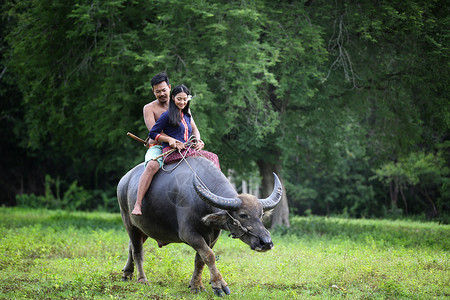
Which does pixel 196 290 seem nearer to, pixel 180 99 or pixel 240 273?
pixel 240 273

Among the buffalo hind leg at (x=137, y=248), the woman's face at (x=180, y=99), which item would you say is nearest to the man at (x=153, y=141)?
the woman's face at (x=180, y=99)

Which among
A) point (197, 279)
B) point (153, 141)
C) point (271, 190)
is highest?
point (153, 141)

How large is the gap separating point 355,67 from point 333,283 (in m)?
8.74

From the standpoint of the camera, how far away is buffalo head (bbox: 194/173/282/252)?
5.77 metres

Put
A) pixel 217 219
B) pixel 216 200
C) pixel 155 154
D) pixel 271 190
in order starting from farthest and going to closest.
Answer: pixel 271 190
pixel 155 154
pixel 217 219
pixel 216 200

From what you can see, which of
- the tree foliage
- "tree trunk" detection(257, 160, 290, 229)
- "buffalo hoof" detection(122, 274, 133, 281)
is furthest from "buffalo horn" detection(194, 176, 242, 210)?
"tree trunk" detection(257, 160, 290, 229)

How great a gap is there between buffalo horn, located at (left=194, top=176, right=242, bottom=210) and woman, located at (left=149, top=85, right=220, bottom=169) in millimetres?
1125

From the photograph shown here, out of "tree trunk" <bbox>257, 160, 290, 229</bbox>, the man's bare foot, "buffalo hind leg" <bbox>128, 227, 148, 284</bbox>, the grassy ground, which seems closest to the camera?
the grassy ground

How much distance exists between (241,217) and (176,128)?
1.75 m

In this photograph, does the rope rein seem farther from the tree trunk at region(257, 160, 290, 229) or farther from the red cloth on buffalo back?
the tree trunk at region(257, 160, 290, 229)

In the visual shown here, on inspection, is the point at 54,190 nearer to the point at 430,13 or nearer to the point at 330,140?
the point at 330,140

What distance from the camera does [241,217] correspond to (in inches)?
235

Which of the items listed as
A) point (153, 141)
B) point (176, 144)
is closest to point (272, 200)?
point (176, 144)

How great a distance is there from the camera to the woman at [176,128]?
693 centimetres
